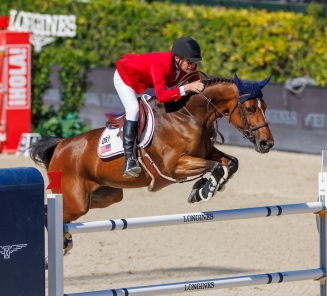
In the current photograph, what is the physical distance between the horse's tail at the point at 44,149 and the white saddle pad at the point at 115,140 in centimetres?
72

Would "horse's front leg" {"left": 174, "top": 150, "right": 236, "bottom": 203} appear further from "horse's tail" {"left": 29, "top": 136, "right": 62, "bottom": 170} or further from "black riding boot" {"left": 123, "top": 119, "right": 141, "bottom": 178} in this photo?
"horse's tail" {"left": 29, "top": 136, "right": 62, "bottom": 170}

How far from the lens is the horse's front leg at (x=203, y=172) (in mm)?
5426

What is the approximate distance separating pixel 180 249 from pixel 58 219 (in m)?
3.80

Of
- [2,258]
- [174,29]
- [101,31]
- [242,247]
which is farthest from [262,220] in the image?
[101,31]

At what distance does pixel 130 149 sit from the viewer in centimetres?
588

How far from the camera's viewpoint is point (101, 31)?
1844 centimetres

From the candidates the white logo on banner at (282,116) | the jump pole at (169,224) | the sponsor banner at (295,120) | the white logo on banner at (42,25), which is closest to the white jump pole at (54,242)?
the jump pole at (169,224)

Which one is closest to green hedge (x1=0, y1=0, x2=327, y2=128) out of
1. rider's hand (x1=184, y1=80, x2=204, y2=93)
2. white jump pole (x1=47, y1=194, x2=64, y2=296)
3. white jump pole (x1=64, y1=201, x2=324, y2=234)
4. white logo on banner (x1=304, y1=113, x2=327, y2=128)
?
white logo on banner (x1=304, y1=113, x2=327, y2=128)

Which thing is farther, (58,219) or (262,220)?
(262,220)

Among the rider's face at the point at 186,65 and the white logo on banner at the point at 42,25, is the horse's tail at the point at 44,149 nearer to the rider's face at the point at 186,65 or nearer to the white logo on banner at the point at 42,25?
A: the rider's face at the point at 186,65

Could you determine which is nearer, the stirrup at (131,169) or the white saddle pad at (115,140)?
the stirrup at (131,169)

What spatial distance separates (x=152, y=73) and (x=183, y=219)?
4.66 ft

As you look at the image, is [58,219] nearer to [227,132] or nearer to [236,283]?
[236,283]

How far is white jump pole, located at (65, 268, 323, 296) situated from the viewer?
4718mm
